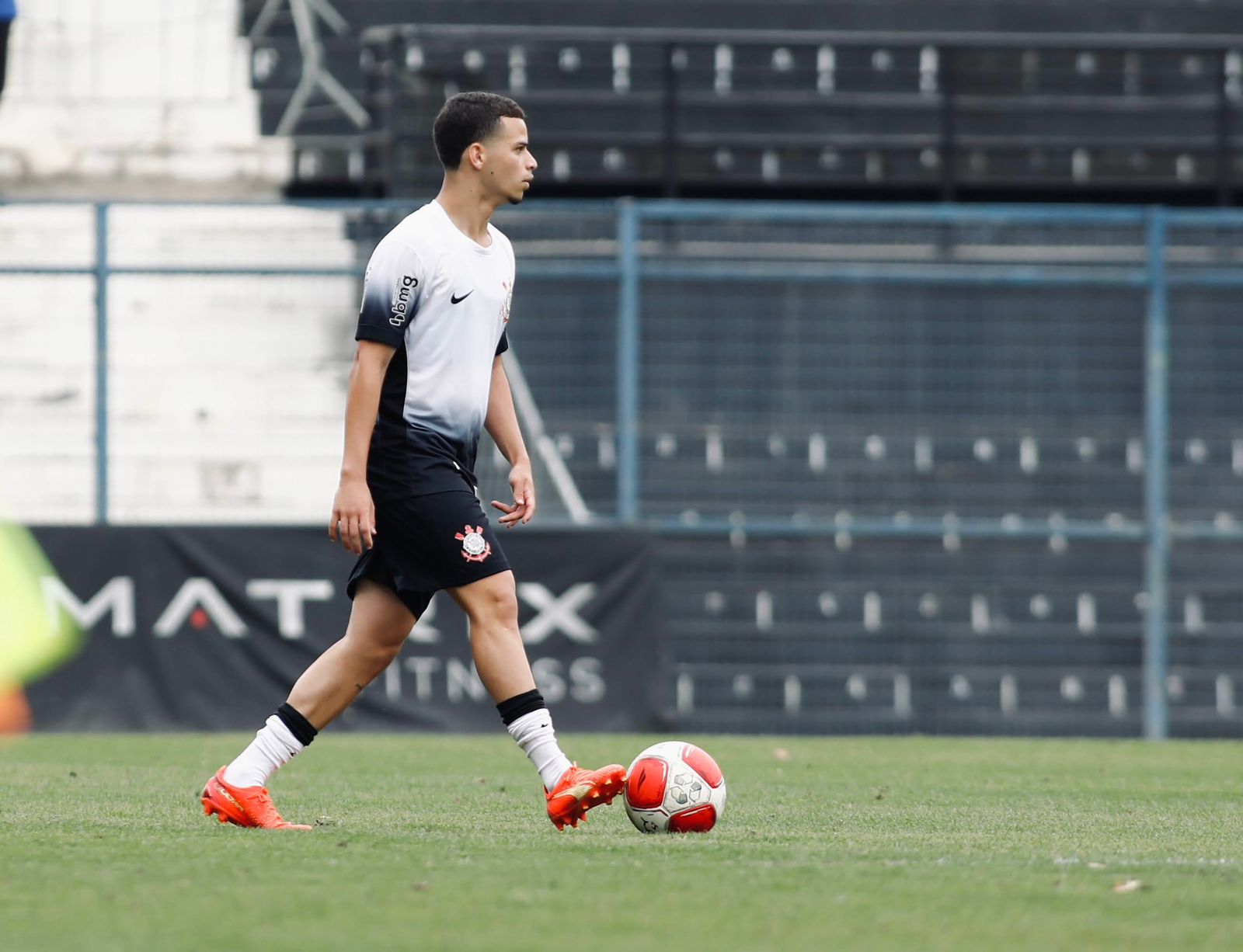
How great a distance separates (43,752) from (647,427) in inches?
148

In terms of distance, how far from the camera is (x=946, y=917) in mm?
3783

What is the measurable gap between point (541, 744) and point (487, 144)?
1517 millimetres

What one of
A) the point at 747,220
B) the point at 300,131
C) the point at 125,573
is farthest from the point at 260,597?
the point at 300,131

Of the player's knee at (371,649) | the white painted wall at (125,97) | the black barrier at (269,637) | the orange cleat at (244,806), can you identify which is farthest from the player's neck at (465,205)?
the white painted wall at (125,97)

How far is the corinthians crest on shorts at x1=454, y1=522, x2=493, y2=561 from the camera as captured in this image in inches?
201

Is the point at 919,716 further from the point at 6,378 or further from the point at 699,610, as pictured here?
the point at 6,378

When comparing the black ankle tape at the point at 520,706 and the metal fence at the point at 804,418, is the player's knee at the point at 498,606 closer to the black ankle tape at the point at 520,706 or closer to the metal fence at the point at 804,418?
the black ankle tape at the point at 520,706

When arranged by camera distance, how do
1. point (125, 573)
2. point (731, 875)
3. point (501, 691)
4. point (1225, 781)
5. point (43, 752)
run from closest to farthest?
point (731, 875)
point (501, 691)
point (1225, 781)
point (43, 752)
point (125, 573)

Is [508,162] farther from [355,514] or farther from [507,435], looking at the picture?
[355,514]

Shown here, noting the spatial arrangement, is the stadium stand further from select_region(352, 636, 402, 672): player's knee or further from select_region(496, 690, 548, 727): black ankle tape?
select_region(496, 690, 548, 727): black ankle tape

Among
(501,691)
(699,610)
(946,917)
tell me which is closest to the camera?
(946,917)

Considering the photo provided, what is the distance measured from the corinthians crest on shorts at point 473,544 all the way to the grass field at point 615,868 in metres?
0.68

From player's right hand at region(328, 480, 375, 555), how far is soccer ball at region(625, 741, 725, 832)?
870 millimetres

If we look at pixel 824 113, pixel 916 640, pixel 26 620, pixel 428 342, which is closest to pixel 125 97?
pixel 824 113
